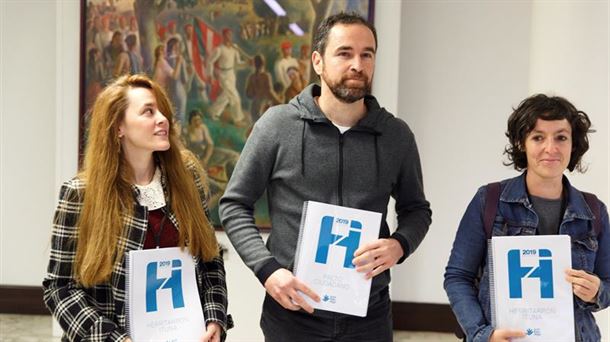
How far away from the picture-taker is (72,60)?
5457 mm

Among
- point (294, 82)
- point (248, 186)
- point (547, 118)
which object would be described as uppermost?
point (294, 82)

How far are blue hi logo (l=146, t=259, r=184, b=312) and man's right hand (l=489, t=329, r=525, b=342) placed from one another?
1.07 m

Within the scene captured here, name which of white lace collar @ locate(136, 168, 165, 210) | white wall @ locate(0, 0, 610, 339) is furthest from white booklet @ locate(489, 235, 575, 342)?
white wall @ locate(0, 0, 610, 339)

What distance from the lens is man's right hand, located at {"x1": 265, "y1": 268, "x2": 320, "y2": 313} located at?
2.38 m

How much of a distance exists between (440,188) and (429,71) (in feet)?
3.20

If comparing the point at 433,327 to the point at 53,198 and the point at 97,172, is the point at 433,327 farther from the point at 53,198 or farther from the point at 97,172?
the point at 97,172

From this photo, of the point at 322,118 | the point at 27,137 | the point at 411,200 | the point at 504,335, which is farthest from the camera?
the point at 27,137

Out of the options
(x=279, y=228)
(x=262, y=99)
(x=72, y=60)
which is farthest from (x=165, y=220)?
(x=72, y=60)

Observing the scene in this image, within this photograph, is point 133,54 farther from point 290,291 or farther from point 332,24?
point 290,291

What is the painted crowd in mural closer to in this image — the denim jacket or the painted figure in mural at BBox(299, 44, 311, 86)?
the painted figure in mural at BBox(299, 44, 311, 86)

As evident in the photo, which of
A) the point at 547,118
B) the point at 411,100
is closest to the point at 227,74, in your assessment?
the point at 411,100

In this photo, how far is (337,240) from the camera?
2438 mm

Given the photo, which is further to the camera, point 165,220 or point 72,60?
point 72,60

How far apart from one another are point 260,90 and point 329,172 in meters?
3.00
